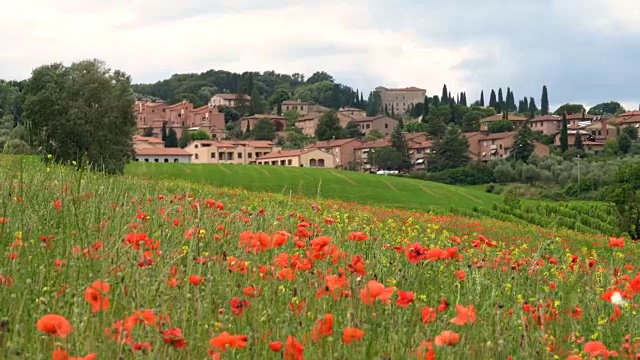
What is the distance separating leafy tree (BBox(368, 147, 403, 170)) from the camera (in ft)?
372

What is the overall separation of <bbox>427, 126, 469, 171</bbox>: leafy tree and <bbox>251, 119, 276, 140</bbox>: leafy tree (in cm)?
4782

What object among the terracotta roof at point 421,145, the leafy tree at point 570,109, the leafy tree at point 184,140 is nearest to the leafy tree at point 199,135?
the leafy tree at point 184,140

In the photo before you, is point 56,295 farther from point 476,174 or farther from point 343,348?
point 476,174

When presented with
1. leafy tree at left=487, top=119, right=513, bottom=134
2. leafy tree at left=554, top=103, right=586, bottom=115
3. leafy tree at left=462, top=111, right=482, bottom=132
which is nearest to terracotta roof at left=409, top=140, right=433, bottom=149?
leafy tree at left=487, top=119, right=513, bottom=134

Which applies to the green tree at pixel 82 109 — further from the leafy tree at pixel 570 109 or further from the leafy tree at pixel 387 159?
the leafy tree at pixel 570 109

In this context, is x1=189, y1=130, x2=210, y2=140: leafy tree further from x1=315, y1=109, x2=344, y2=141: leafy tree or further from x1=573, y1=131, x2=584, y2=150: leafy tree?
x1=573, y1=131, x2=584, y2=150: leafy tree

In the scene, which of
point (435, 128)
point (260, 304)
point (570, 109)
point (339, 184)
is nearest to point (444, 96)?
Answer: point (570, 109)

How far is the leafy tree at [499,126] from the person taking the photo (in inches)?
5482

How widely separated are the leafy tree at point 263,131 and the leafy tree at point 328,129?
381 inches

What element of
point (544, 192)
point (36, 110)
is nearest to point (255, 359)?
point (36, 110)

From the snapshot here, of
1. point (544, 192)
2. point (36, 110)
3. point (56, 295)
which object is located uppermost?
point (36, 110)

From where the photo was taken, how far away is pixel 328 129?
145 metres

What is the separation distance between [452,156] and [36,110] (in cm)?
7668

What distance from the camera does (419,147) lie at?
12256 centimetres
